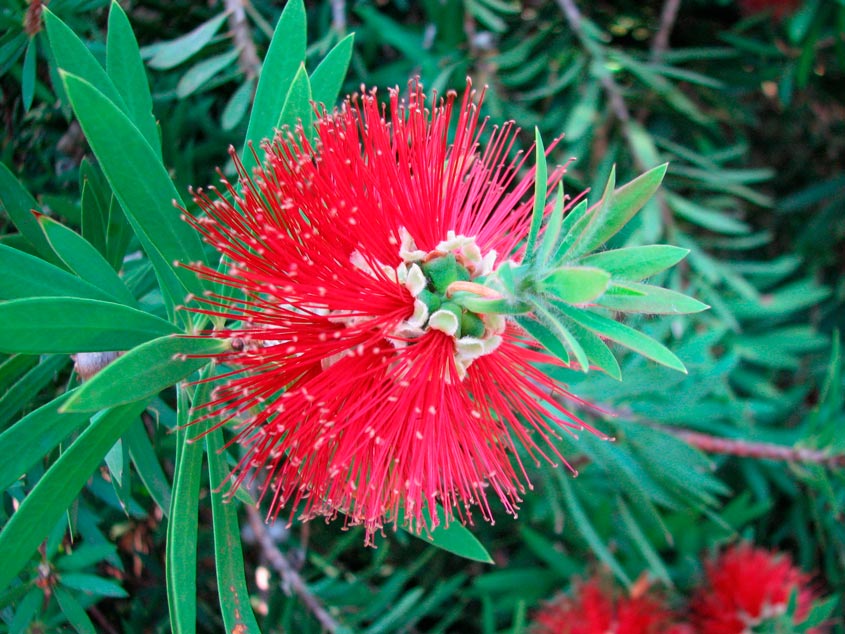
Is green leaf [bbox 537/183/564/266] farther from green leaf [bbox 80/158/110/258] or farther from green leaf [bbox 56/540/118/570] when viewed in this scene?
green leaf [bbox 56/540/118/570]

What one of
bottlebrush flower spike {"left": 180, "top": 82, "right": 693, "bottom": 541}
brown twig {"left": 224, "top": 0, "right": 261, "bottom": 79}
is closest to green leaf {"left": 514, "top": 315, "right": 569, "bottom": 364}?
bottlebrush flower spike {"left": 180, "top": 82, "right": 693, "bottom": 541}

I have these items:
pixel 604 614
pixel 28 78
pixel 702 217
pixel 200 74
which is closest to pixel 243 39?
pixel 200 74

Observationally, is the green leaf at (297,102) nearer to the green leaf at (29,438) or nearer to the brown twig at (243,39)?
the green leaf at (29,438)

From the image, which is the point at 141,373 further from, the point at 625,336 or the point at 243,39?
the point at 243,39

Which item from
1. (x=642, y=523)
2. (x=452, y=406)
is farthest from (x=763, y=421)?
(x=452, y=406)

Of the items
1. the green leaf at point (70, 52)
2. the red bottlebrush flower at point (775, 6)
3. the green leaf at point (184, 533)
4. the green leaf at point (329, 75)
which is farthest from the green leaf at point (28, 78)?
the red bottlebrush flower at point (775, 6)
